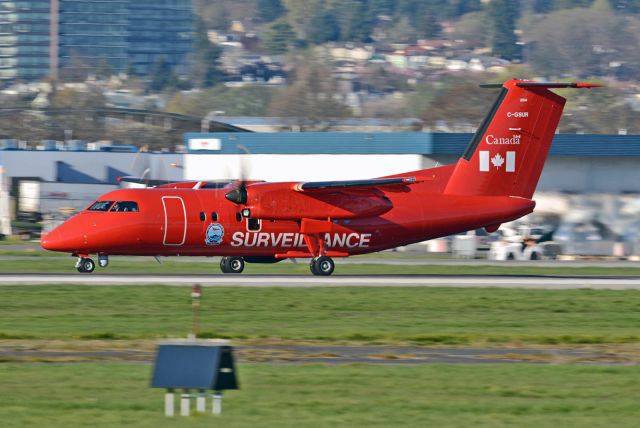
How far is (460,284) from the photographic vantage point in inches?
1313

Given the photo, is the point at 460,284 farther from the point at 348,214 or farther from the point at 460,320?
the point at 460,320

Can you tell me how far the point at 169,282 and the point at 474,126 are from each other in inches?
2922

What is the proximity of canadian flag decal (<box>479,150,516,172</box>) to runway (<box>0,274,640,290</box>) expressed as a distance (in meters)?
3.52

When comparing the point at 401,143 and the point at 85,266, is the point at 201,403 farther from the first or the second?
the point at 401,143

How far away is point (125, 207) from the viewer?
3419 cm

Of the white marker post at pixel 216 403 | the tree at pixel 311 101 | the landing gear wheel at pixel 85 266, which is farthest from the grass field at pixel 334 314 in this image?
the tree at pixel 311 101

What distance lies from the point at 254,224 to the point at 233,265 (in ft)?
8.91

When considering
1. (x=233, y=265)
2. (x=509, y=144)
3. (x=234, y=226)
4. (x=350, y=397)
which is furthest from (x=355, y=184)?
(x=350, y=397)

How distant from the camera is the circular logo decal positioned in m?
34.5

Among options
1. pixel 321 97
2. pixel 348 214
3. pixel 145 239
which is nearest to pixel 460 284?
pixel 348 214

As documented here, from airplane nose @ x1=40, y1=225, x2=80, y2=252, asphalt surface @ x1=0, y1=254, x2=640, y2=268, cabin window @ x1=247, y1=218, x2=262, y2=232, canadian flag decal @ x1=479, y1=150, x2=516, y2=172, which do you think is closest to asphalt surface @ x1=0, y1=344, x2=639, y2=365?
airplane nose @ x1=40, y1=225, x2=80, y2=252

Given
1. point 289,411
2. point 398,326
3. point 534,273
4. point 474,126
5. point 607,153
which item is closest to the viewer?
point 289,411

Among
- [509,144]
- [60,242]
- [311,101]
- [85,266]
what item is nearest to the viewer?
[60,242]

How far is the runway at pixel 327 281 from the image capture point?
31844 mm
